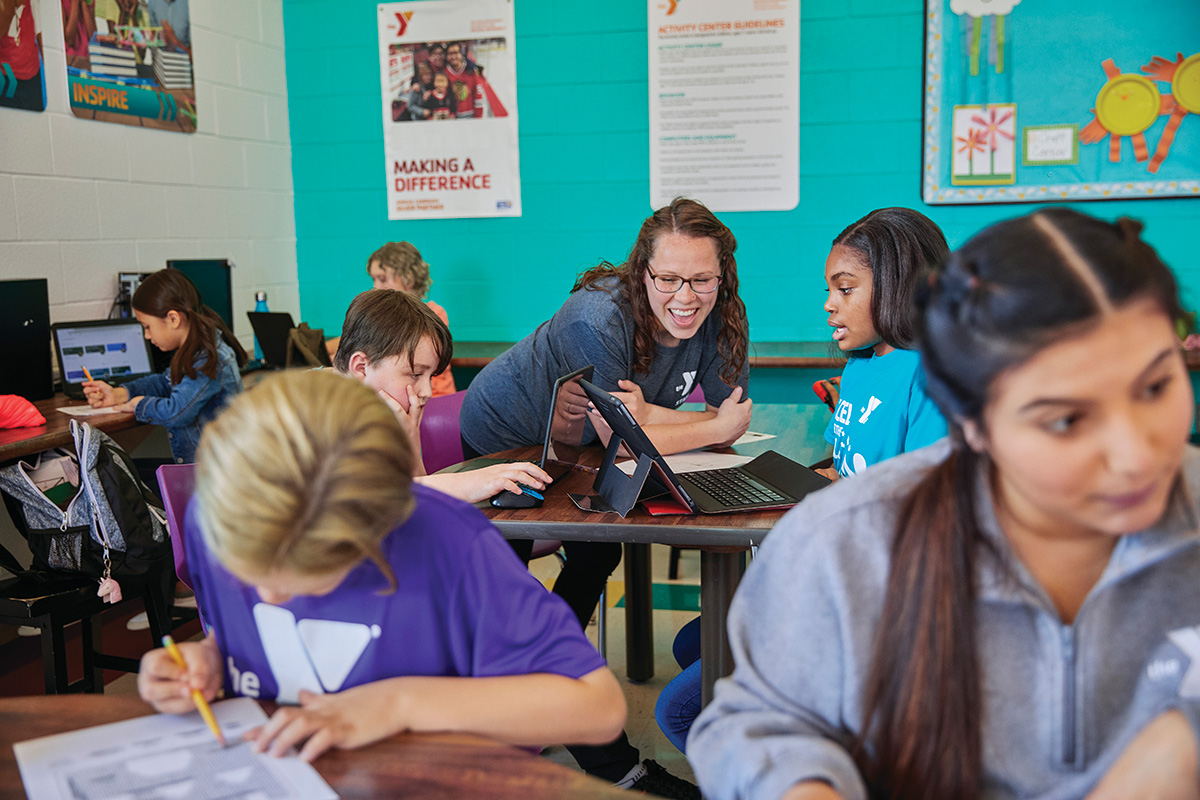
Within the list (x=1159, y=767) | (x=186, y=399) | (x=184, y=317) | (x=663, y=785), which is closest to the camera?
(x=1159, y=767)

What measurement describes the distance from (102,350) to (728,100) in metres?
2.69

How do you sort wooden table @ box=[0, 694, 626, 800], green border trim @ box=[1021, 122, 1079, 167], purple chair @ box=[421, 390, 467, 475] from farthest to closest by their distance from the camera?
green border trim @ box=[1021, 122, 1079, 167], purple chair @ box=[421, 390, 467, 475], wooden table @ box=[0, 694, 626, 800]

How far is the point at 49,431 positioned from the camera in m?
2.62

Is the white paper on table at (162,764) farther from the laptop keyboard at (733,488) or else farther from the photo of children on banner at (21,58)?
the photo of children on banner at (21,58)

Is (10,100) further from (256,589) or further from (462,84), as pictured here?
(256,589)

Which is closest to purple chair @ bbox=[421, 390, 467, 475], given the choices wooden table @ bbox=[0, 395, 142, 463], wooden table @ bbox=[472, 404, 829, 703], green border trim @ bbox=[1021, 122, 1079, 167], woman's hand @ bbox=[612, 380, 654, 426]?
wooden table @ bbox=[472, 404, 829, 703]

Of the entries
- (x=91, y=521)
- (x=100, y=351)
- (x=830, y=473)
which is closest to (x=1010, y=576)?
(x=830, y=473)

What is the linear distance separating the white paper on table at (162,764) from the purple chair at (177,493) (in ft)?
2.96

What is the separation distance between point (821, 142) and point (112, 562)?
318 cm

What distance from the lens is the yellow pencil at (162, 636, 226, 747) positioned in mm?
917

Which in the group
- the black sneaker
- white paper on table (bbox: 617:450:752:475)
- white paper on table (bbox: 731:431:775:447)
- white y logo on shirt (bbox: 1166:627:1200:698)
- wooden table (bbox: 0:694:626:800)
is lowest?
the black sneaker

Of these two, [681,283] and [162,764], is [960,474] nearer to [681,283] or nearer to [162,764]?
[162,764]

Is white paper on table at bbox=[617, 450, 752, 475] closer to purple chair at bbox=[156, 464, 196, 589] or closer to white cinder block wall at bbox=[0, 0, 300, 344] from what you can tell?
purple chair at bbox=[156, 464, 196, 589]

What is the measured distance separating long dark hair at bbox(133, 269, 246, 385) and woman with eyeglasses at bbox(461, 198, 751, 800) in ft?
4.12
